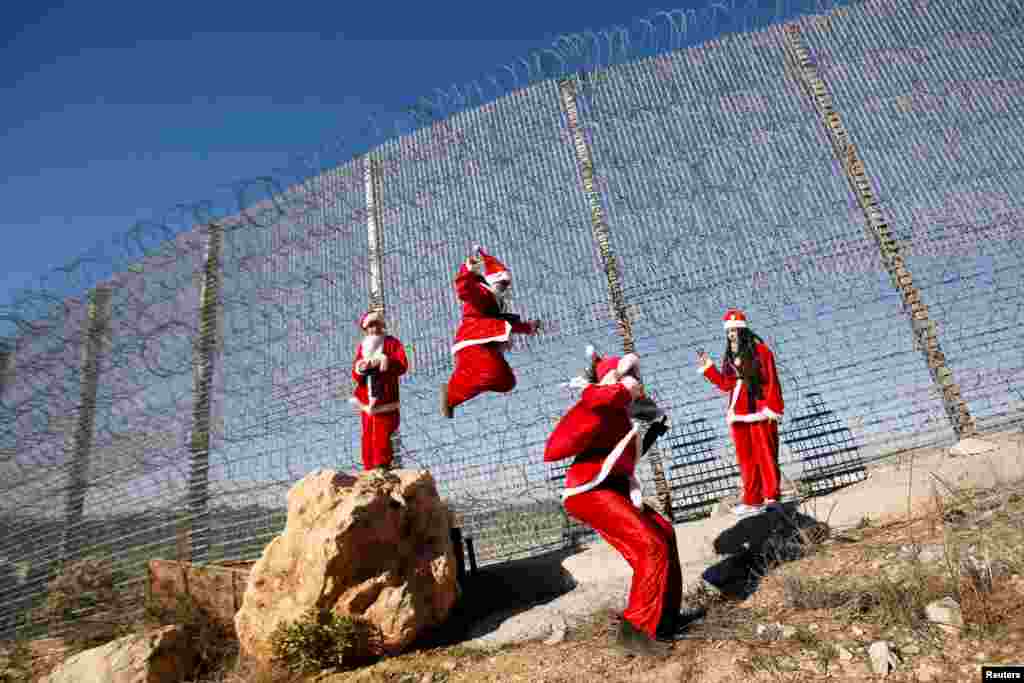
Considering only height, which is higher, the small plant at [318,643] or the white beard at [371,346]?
the white beard at [371,346]

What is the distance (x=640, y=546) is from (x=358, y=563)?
190cm

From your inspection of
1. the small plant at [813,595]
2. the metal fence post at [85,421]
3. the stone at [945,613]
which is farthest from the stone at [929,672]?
the metal fence post at [85,421]

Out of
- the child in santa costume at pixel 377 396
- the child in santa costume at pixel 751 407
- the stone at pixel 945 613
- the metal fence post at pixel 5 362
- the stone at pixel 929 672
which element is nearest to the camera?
the stone at pixel 929 672

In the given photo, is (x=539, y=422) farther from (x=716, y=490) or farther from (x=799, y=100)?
(x=799, y=100)

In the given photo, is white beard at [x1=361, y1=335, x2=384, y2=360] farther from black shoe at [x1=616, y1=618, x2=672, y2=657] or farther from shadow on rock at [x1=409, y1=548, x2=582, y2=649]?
black shoe at [x1=616, y1=618, x2=672, y2=657]

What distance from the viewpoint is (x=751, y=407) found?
15.2 ft

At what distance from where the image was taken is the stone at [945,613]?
Result: 255 centimetres

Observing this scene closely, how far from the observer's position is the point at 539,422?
5.19 meters

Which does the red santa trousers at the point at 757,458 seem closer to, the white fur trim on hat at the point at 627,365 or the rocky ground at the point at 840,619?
the rocky ground at the point at 840,619

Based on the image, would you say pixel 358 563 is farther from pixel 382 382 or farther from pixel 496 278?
pixel 496 278

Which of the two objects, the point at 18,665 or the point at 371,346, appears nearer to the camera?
the point at 371,346

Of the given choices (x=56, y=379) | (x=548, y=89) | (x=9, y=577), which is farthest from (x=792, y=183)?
(x=9, y=577)

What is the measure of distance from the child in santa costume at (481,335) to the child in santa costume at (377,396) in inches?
32.9

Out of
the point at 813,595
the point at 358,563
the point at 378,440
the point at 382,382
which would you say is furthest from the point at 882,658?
the point at 382,382
